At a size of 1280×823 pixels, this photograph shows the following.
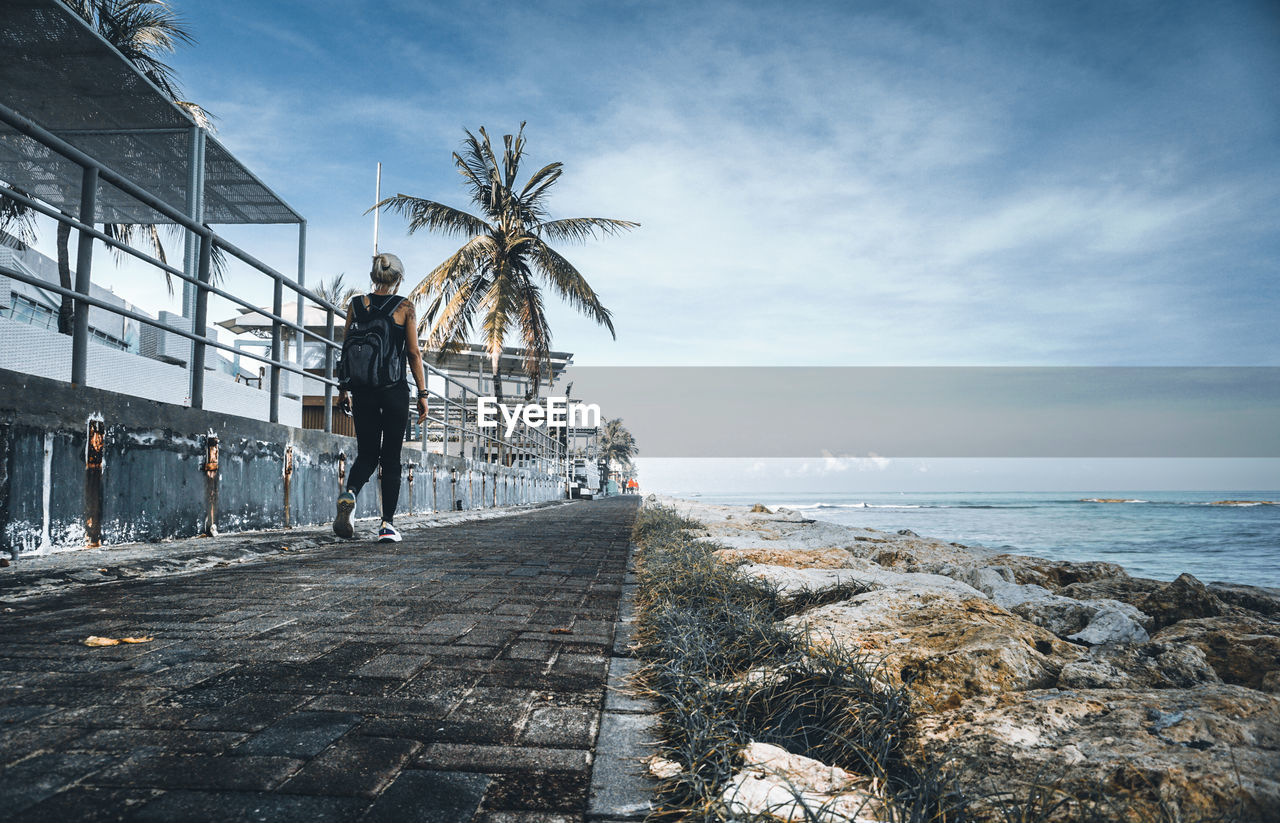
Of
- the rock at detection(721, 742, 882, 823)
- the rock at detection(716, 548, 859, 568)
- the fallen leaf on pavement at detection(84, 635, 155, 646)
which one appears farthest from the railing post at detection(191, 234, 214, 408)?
the rock at detection(721, 742, 882, 823)

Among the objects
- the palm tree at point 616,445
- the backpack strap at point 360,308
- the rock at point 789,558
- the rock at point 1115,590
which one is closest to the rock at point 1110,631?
the rock at point 789,558

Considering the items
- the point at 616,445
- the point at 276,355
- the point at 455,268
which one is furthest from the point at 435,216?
the point at 616,445

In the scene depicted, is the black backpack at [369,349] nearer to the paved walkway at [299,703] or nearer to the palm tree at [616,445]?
the paved walkway at [299,703]

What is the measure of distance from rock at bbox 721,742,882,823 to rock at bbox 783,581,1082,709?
0.52m

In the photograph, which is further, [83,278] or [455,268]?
[455,268]

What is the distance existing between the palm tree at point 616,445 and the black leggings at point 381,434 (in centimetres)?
7664

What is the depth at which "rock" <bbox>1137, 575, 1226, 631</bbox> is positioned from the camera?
17.1ft

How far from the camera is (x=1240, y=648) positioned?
3.16 meters

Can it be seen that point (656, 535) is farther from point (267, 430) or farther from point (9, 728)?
point (9, 728)

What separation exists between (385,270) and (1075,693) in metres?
5.06

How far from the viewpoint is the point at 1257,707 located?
1612 millimetres

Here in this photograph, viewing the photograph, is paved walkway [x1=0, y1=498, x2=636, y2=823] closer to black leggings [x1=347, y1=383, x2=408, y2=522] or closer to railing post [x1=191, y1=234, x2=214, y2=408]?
railing post [x1=191, y1=234, x2=214, y2=408]

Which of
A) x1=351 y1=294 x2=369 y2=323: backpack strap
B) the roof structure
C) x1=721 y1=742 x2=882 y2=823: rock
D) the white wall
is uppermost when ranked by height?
the roof structure

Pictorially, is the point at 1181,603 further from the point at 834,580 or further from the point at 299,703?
the point at 299,703
